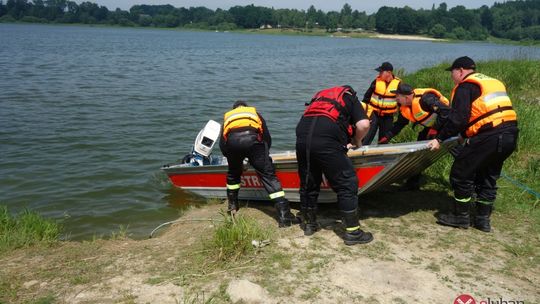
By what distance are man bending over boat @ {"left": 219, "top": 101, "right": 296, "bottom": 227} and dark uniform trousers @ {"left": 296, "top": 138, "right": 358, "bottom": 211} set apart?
0.74m

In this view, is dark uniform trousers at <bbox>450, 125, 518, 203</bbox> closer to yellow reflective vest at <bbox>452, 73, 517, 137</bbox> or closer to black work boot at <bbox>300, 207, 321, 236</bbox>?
yellow reflective vest at <bbox>452, 73, 517, 137</bbox>

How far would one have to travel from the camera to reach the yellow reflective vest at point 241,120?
5535mm

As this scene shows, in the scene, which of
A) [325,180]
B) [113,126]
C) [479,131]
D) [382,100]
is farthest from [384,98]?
[113,126]

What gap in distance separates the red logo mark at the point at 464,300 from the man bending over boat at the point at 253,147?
216 cm

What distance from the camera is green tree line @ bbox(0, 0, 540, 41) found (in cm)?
11312

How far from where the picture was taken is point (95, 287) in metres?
4.04

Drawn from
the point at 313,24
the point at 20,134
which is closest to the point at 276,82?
the point at 20,134

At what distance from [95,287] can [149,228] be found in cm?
280

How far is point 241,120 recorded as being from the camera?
18.2 ft

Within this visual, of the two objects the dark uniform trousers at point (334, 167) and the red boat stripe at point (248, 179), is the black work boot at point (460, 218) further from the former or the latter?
the dark uniform trousers at point (334, 167)

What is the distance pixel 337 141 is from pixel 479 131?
4.94 ft

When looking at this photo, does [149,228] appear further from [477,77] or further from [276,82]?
[276,82]

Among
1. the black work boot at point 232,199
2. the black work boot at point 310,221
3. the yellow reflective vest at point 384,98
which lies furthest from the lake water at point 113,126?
the yellow reflective vest at point 384,98

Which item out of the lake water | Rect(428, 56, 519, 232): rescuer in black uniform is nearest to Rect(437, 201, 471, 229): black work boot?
Rect(428, 56, 519, 232): rescuer in black uniform
